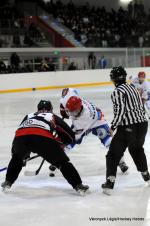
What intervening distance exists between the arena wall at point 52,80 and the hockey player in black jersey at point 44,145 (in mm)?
10699

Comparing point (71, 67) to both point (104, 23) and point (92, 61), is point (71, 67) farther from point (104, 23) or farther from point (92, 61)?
point (104, 23)

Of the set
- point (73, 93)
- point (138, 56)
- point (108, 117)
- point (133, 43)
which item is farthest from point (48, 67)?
point (73, 93)

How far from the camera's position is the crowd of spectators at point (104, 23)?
19.0m

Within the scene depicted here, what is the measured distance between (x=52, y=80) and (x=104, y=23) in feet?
22.2

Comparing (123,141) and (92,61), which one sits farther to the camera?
(92,61)

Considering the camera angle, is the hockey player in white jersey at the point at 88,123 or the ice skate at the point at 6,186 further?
the hockey player in white jersey at the point at 88,123

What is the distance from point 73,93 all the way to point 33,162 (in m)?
0.99

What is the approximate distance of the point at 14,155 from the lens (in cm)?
364

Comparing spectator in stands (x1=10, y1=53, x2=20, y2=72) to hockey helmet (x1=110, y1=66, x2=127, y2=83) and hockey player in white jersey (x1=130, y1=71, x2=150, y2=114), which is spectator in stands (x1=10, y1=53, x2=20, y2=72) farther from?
hockey helmet (x1=110, y1=66, x2=127, y2=83)

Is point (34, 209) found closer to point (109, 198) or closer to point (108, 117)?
point (109, 198)

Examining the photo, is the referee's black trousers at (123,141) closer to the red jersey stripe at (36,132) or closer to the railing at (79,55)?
the red jersey stripe at (36,132)

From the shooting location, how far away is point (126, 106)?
11.7 ft

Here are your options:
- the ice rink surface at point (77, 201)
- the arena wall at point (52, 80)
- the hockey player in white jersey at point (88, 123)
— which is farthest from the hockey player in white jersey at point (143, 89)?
the arena wall at point (52, 80)

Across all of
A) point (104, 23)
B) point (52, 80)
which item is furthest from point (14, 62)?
point (104, 23)
